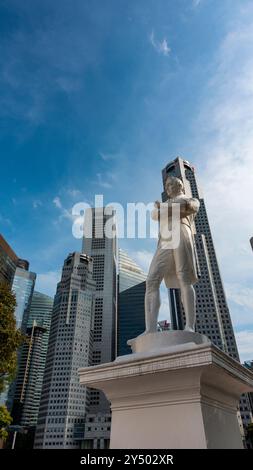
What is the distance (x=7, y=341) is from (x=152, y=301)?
8.56 m

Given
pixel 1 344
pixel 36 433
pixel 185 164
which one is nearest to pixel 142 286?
pixel 185 164

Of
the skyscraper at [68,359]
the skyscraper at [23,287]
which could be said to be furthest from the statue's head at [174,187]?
the skyscraper at [23,287]

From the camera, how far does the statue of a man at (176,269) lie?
4477 mm

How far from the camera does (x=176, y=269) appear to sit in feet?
15.5

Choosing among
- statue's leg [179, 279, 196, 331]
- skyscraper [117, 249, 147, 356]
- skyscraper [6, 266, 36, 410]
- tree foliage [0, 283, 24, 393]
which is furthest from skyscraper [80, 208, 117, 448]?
statue's leg [179, 279, 196, 331]

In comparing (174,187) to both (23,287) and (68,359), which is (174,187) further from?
(23,287)

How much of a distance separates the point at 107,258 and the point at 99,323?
32660 millimetres

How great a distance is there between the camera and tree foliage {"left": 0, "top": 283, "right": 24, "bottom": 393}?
435 inches

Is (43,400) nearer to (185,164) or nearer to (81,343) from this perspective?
(81,343)

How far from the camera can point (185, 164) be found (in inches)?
4729

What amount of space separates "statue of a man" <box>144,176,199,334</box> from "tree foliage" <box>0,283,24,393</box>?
8.38 metres

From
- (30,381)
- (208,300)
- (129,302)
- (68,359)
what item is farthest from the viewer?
(129,302)

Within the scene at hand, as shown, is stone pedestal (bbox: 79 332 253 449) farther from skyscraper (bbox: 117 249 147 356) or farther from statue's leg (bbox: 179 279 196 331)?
skyscraper (bbox: 117 249 147 356)

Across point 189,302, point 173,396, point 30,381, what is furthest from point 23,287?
A: point 173,396
